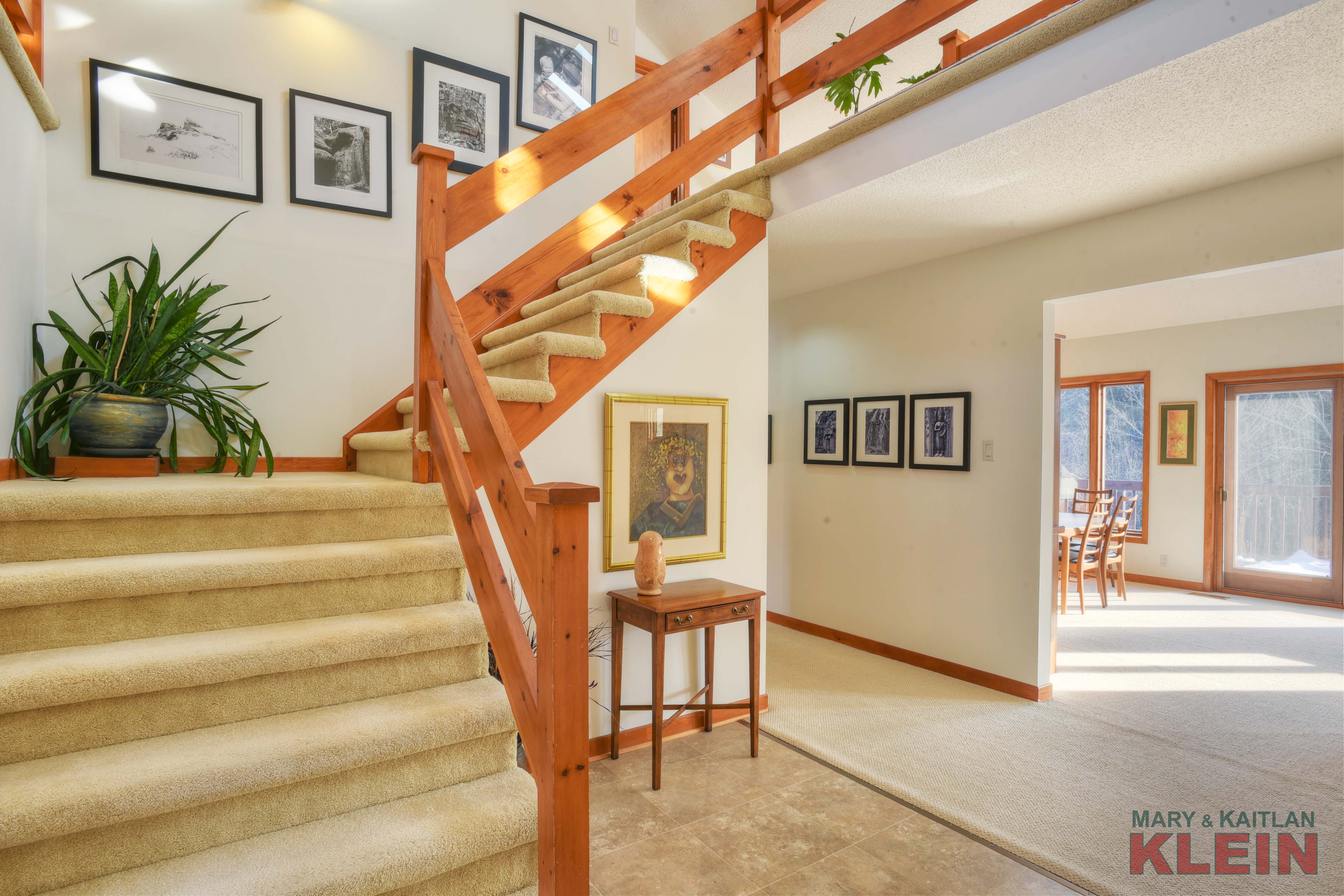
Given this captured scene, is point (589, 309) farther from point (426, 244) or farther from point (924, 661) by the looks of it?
point (924, 661)

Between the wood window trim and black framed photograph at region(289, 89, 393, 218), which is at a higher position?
black framed photograph at region(289, 89, 393, 218)

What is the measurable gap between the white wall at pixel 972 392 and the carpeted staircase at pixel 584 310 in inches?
44.7

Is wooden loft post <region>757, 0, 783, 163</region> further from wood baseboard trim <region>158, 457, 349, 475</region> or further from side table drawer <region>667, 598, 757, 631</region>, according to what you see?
wood baseboard trim <region>158, 457, 349, 475</region>

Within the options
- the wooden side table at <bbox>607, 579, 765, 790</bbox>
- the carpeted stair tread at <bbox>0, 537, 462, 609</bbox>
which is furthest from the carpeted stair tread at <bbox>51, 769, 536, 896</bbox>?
the wooden side table at <bbox>607, 579, 765, 790</bbox>

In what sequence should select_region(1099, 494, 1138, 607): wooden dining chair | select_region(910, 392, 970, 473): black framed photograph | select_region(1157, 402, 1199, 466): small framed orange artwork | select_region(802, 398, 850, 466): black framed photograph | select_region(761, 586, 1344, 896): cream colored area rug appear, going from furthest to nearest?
1. select_region(1157, 402, 1199, 466): small framed orange artwork
2. select_region(1099, 494, 1138, 607): wooden dining chair
3. select_region(802, 398, 850, 466): black framed photograph
4. select_region(910, 392, 970, 473): black framed photograph
5. select_region(761, 586, 1344, 896): cream colored area rug

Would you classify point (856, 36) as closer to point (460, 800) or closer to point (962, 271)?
point (962, 271)

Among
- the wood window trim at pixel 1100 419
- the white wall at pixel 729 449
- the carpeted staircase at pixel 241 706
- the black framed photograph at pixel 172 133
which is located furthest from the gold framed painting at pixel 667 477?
the wood window trim at pixel 1100 419

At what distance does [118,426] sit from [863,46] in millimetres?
3342

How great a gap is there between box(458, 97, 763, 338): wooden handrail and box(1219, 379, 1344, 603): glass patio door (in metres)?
5.71

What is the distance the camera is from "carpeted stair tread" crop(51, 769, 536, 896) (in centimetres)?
131

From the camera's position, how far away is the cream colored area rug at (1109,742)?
2.24 m

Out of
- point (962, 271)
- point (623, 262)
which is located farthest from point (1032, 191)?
point (623, 262)

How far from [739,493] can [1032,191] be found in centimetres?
185

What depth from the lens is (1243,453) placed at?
6285 mm
